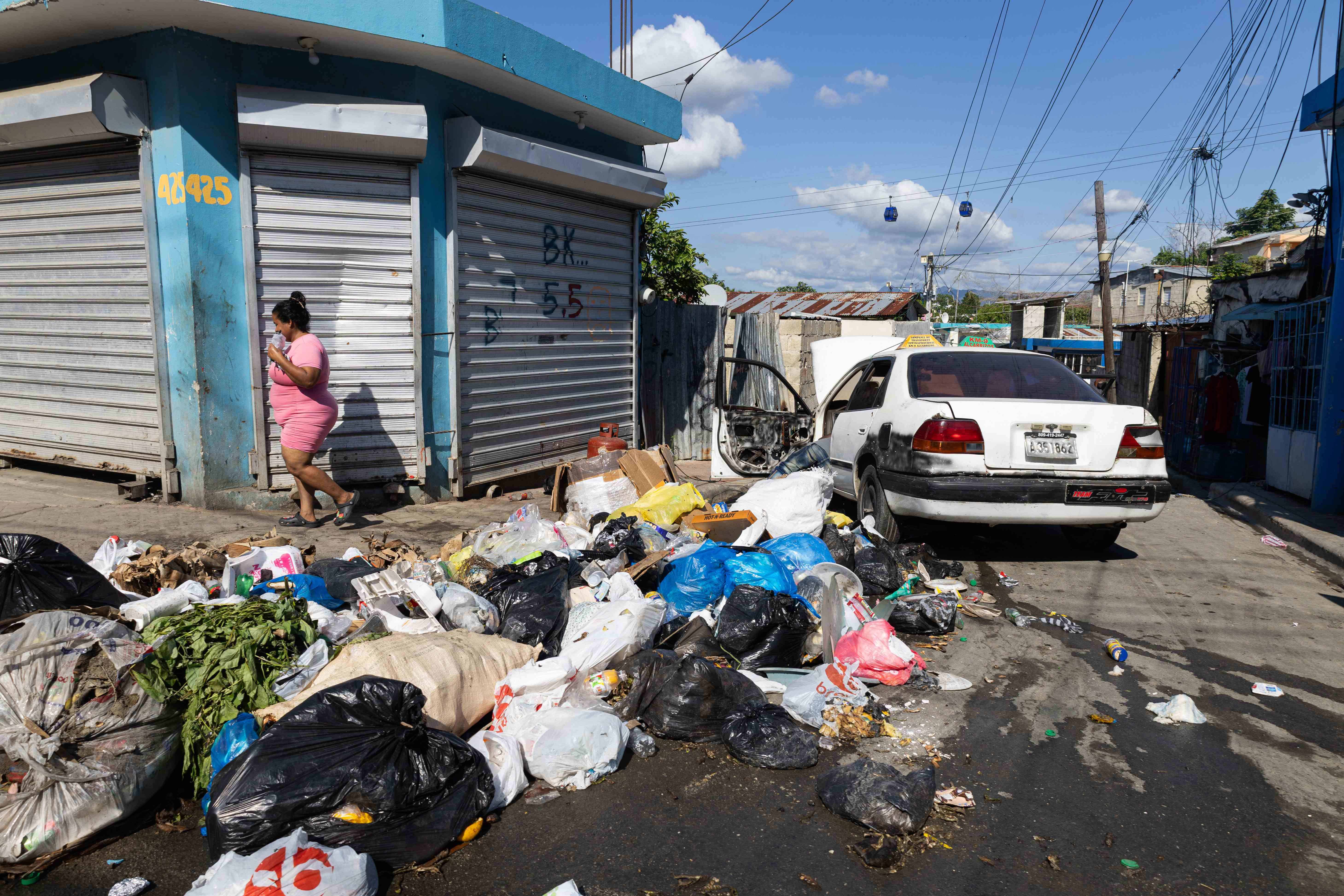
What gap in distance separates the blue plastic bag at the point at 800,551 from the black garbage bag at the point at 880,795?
2008 mm

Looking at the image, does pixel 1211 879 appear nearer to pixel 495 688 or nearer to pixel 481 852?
pixel 481 852

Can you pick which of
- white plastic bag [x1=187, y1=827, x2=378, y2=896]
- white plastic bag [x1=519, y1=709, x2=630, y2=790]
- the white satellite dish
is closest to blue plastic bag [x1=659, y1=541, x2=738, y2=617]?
white plastic bag [x1=519, y1=709, x2=630, y2=790]

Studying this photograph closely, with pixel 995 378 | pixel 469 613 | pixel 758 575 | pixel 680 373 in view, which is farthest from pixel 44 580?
pixel 680 373

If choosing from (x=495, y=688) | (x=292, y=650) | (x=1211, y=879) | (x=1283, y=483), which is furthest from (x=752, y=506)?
(x=1283, y=483)

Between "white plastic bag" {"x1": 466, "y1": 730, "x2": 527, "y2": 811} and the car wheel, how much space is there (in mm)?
3689

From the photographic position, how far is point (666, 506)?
6375 mm

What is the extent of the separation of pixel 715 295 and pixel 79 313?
9.57 m

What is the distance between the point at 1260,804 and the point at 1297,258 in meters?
14.3

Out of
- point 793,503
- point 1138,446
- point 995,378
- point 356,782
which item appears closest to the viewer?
point 356,782

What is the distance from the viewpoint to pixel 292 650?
362 cm

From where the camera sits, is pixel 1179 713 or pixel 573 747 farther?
pixel 1179 713

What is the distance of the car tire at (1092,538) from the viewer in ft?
21.4

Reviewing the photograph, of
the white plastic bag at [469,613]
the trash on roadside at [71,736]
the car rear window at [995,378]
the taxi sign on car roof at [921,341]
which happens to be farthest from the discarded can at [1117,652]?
the taxi sign on car roof at [921,341]

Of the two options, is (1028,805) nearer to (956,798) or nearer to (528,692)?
(956,798)
